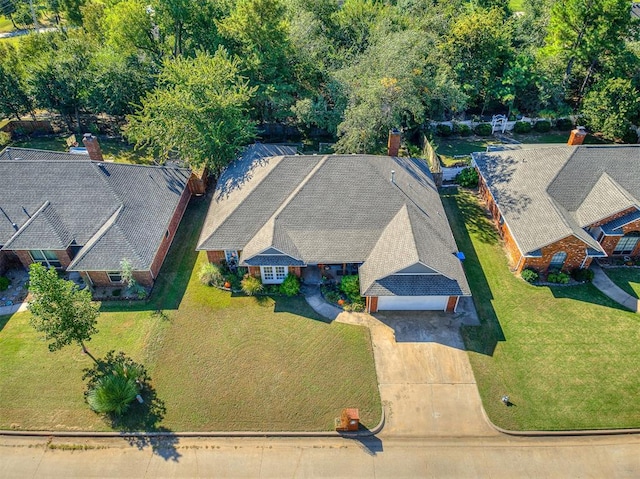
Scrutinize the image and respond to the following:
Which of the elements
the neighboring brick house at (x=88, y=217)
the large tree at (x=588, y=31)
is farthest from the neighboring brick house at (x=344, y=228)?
the large tree at (x=588, y=31)

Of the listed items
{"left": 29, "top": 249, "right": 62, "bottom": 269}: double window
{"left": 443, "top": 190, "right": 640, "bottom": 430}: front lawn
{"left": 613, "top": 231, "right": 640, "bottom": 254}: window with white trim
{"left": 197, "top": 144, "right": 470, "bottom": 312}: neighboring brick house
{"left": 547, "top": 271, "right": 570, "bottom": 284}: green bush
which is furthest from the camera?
{"left": 613, "top": 231, "right": 640, "bottom": 254}: window with white trim

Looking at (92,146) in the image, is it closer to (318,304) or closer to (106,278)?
(106,278)

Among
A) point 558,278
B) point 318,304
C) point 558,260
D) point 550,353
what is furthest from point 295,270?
point 558,260

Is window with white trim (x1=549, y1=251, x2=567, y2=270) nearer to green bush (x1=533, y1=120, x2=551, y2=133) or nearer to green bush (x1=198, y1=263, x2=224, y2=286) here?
green bush (x1=533, y1=120, x2=551, y2=133)

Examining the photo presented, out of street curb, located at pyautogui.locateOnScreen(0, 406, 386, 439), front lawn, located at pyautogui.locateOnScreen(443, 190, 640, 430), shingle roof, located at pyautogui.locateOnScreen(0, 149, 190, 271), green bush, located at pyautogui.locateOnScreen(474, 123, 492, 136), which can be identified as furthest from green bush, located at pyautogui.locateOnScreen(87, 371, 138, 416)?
green bush, located at pyautogui.locateOnScreen(474, 123, 492, 136)

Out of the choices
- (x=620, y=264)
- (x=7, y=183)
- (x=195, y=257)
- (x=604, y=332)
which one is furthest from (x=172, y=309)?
(x=620, y=264)

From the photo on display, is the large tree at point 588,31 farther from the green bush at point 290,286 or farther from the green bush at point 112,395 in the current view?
the green bush at point 112,395
